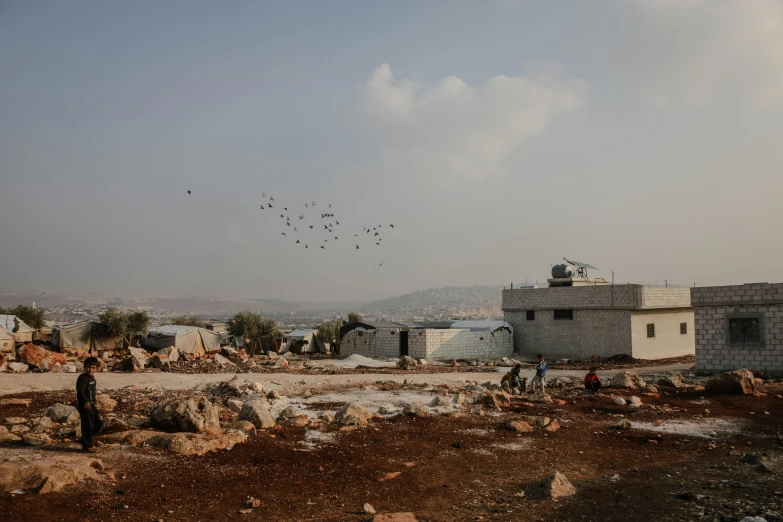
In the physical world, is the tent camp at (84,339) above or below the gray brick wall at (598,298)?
below

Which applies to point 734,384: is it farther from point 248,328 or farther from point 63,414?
point 248,328

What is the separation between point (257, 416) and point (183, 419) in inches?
62.7

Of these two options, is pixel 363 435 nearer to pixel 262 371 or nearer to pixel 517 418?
pixel 517 418

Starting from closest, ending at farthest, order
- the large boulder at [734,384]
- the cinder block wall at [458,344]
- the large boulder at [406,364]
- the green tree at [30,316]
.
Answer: the large boulder at [734,384]
the large boulder at [406,364]
the cinder block wall at [458,344]
the green tree at [30,316]

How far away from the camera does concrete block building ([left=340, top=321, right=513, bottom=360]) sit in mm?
31422

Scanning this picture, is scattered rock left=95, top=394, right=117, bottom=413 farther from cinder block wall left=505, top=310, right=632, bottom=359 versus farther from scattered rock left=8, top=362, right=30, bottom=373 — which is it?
cinder block wall left=505, top=310, right=632, bottom=359

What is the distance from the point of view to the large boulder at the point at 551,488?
295 inches

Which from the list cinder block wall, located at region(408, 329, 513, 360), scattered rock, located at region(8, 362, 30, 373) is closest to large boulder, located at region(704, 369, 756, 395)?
cinder block wall, located at region(408, 329, 513, 360)

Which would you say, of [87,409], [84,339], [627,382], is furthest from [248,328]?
[87,409]

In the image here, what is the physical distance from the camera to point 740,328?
21.1 m

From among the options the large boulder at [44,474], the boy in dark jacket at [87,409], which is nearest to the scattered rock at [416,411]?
the boy in dark jacket at [87,409]

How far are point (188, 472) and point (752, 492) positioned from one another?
25.3 ft

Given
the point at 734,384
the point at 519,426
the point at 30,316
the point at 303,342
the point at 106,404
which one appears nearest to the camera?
the point at 519,426

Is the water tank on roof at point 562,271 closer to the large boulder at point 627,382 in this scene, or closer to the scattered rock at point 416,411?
the large boulder at point 627,382
